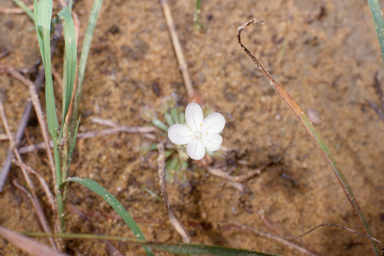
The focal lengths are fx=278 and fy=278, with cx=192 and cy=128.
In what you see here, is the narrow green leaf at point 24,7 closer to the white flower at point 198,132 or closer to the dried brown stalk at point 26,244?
the white flower at point 198,132

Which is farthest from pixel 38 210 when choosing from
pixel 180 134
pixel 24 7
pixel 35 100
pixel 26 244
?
pixel 24 7

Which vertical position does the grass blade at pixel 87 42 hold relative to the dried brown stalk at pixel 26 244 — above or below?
above

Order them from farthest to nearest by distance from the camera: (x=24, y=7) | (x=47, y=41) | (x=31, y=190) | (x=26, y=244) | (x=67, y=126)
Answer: (x=24, y=7)
(x=31, y=190)
(x=67, y=126)
(x=47, y=41)
(x=26, y=244)

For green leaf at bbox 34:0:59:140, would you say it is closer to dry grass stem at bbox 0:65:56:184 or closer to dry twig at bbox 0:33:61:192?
dry grass stem at bbox 0:65:56:184

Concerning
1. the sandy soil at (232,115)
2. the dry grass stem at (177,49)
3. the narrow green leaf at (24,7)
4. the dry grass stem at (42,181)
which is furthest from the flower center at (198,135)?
the narrow green leaf at (24,7)

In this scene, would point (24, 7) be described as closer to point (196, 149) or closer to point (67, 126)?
point (67, 126)

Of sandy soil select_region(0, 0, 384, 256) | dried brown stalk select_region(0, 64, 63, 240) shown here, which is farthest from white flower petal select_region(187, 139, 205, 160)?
dried brown stalk select_region(0, 64, 63, 240)
